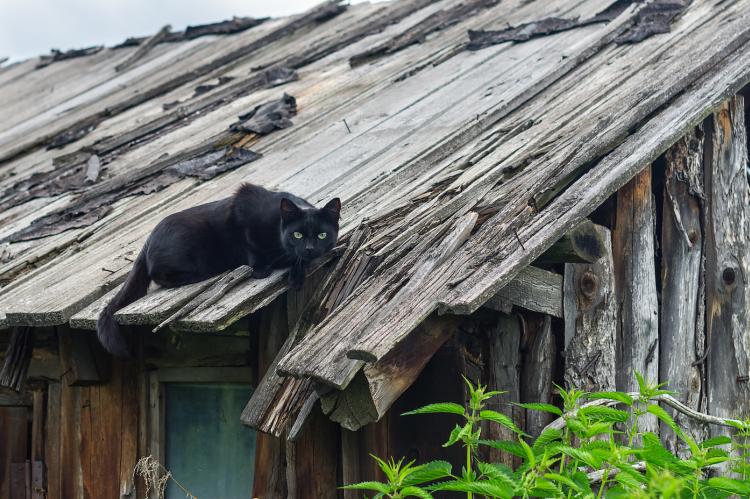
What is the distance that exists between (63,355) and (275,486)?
172 cm

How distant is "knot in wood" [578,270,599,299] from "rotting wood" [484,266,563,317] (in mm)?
136

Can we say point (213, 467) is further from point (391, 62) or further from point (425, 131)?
point (391, 62)

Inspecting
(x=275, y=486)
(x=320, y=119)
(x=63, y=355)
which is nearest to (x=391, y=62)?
(x=320, y=119)

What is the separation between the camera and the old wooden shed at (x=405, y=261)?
4.66m

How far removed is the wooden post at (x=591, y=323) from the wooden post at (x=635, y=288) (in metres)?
0.17

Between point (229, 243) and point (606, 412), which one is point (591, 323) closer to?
point (606, 412)

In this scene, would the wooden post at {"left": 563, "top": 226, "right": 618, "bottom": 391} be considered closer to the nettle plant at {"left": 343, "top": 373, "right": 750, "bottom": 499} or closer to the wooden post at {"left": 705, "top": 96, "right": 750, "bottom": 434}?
the wooden post at {"left": 705, "top": 96, "right": 750, "bottom": 434}

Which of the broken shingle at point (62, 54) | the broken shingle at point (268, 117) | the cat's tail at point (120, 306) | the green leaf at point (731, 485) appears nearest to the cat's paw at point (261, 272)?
the cat's tail at point (120, 306)

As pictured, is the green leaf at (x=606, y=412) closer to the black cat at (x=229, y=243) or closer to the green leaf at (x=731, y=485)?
the green leaf at (x=731, y=485)

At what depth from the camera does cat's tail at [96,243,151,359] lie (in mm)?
5207

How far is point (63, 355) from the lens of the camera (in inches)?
248

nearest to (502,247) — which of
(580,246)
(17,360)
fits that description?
(580,246)

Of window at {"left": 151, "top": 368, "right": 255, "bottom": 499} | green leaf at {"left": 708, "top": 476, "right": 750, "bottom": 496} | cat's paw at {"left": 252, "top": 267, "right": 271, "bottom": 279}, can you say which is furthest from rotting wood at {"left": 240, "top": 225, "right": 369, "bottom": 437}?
green leaf at {"left": 708, "top": 476, "right": 750, "bottom": 496}

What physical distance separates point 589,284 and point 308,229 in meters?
1.41
